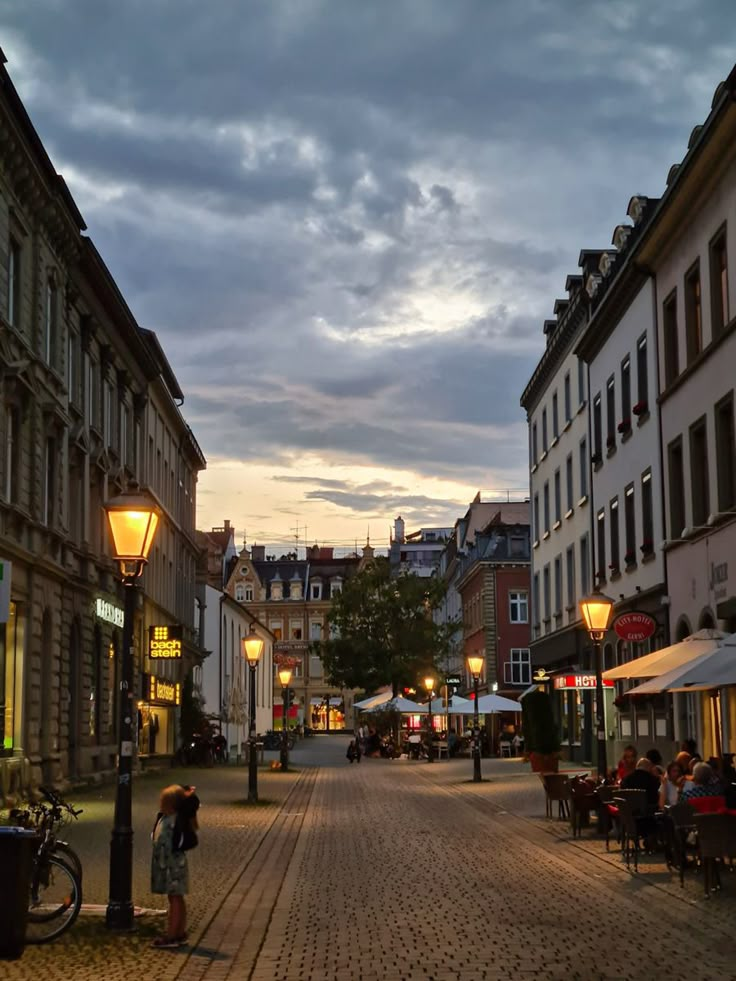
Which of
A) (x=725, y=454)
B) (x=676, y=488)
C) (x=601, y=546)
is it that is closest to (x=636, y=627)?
(x=725, y=454)

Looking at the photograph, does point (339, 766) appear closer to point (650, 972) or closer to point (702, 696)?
point (702, 696)

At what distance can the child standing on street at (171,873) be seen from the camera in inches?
466

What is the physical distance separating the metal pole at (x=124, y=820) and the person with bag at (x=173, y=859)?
399 millimetres

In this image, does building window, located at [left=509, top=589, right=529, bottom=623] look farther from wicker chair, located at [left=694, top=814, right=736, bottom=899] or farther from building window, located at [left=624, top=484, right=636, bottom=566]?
wicker chair, located at [left=694, top=814, right=736, bottom=899]

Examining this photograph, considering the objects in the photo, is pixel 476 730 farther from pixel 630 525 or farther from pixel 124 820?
pixel 124 820

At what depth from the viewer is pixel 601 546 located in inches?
1736

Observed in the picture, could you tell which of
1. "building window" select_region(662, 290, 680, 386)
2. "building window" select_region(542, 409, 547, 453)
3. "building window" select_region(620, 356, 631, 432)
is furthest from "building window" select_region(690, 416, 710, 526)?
"building window" select_region(542, 409, 547, 453)

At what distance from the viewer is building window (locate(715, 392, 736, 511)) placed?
1126 inches

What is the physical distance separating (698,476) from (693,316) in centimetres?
351

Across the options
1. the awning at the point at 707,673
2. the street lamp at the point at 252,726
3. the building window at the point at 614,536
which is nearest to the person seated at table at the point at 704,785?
the awning at the point at 707,673

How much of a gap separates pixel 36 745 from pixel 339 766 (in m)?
28.6

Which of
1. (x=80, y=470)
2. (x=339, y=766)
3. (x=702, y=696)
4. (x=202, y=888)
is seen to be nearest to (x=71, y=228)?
(x=80, y=470)

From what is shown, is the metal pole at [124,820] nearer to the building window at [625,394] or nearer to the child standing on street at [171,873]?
Answer: the child standing on street at [171,873]

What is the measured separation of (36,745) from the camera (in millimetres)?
31141
